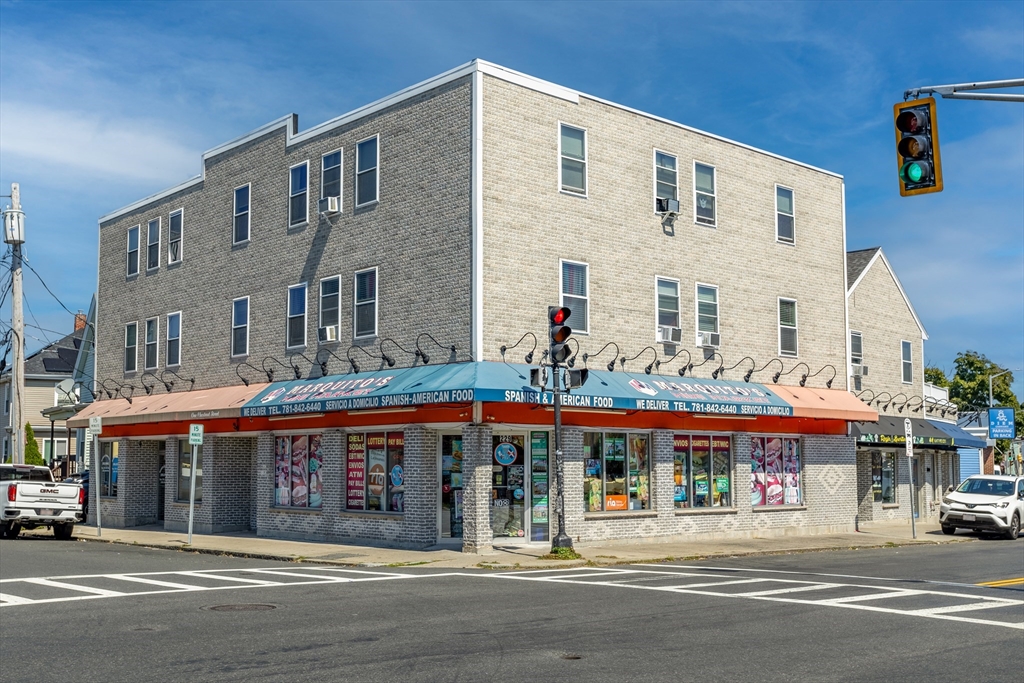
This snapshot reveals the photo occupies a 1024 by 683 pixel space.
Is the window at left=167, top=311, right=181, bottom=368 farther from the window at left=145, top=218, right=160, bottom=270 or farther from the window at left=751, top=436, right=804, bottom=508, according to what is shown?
the window at left=751, top=436, right=804, bottom=508

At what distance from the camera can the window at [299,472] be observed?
25672mm

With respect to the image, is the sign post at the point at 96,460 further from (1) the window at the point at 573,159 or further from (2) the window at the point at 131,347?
(1) the window at the point at 573,159

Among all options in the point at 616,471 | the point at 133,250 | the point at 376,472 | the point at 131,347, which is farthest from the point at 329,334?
the point at 133,250

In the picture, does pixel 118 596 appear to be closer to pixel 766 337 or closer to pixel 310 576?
pixel 310 576

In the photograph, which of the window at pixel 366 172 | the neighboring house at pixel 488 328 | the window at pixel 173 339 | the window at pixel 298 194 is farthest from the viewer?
the window at pixel 173 339

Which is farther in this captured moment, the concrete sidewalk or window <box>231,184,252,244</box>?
window <box>231,184,252,244</box>

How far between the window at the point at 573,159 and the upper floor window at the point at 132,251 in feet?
54.3

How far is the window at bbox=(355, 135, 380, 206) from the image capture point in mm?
24688

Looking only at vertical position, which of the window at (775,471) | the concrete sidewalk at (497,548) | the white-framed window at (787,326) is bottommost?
the concrete sidewalk at (497,548)

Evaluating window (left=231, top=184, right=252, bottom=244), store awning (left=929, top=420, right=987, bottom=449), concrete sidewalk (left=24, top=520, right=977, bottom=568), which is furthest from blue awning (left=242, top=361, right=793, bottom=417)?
store awning (left=929, top=420, right=987, bottom=449)

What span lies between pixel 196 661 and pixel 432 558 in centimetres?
1131

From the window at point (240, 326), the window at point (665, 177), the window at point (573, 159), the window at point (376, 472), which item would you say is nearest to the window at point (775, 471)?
the window at point (665, 177)

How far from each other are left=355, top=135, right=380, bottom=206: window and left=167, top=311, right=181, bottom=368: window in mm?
9316

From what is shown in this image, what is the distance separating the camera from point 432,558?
20.5 m
